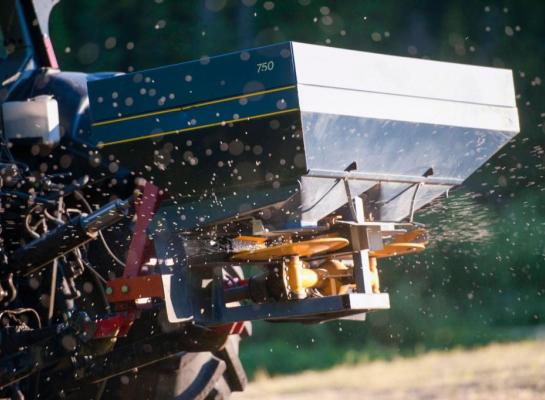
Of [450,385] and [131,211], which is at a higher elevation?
[131,211]

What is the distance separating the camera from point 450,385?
317 inches

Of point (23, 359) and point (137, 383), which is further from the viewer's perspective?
point (137, 383)

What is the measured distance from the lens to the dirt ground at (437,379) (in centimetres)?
752

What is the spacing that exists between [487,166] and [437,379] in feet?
6.41

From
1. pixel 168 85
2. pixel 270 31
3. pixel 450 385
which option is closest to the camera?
pixel 168 85

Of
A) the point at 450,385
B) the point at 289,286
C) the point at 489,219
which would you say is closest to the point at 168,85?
the point at 289,286

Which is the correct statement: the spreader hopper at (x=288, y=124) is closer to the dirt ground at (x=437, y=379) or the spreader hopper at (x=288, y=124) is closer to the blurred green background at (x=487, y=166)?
the dirt ground at (x=437, y=379)

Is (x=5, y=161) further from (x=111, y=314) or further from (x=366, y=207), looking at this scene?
(x=366, y=207)

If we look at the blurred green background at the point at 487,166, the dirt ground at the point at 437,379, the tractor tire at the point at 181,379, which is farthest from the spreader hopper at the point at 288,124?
the blurred green background at the point at 487,166

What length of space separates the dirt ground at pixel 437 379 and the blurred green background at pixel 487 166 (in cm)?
40

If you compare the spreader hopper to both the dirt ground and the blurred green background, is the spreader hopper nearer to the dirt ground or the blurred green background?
the dirt ground

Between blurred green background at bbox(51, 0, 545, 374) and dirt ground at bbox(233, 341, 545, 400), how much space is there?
0.40 metres

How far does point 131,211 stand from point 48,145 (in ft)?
1.57

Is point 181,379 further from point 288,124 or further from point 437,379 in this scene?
point 437,379
